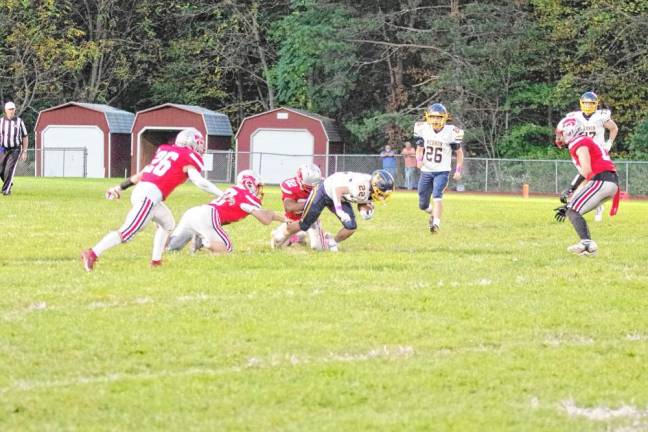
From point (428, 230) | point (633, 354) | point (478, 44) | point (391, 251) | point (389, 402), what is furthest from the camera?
point (478, 44)

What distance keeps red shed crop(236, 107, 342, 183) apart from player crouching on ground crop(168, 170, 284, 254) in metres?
30.7

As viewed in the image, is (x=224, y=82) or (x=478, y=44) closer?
(x=478, y=44)

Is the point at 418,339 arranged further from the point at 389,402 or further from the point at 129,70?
the point at 129,70

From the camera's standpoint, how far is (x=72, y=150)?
48.7 meters

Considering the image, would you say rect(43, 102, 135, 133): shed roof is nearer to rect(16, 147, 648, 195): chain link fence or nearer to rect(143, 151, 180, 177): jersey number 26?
rect(16, 147, 648, 195): chain link fence

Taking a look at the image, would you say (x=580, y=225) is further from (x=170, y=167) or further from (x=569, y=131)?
(x=170, y=167)

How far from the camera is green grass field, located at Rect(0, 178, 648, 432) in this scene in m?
6.18

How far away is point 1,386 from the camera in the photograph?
258 inches

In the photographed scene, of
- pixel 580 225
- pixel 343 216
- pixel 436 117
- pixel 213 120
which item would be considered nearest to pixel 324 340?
pixel 343 216

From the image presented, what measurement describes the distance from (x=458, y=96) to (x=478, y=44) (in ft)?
6.55

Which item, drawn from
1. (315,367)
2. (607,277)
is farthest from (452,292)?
(315,367)

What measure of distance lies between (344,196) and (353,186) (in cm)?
19

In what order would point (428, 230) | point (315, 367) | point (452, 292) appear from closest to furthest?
point (315, 367) < point (452, 292) < point (428, 230)

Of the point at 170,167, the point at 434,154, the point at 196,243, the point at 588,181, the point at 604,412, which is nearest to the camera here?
the point at 604,412
